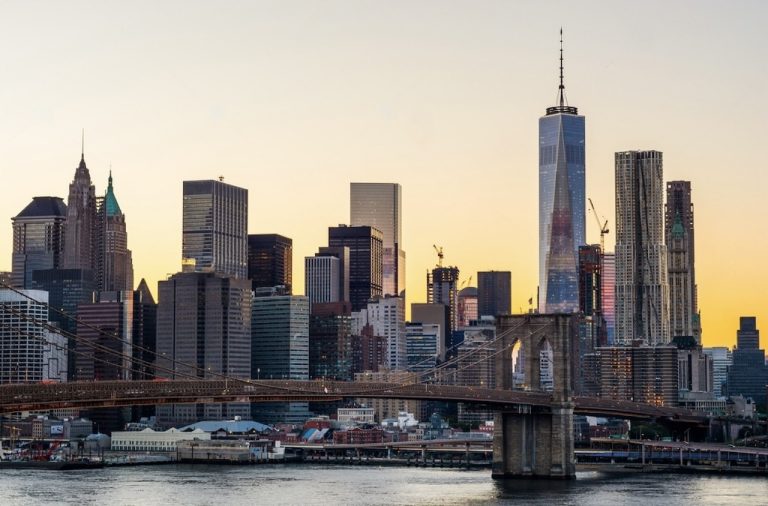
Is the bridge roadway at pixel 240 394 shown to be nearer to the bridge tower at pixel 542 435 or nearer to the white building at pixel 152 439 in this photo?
the bridge tower at pixel 542 435

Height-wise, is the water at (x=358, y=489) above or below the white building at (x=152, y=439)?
below

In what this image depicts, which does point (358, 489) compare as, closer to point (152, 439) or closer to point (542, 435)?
point (542, 435)

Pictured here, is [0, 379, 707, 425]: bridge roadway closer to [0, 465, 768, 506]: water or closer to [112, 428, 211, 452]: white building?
[0, 465, 768, 506]: water

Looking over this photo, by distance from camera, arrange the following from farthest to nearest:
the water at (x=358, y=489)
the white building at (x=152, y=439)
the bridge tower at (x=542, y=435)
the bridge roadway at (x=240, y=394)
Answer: the white building at (x=152, y=439) < the bridge tower at (x=542, y=435) < the water at (x=358, y=489) < the bridge roadway at (x=240, y=394)

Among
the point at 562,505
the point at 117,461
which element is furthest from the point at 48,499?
the point at 117,461

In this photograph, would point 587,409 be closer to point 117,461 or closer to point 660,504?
point 660,504

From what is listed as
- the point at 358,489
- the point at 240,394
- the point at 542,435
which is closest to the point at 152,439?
the point at 358,489

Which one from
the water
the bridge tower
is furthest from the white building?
the bridge tower

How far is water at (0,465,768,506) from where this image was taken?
250ft

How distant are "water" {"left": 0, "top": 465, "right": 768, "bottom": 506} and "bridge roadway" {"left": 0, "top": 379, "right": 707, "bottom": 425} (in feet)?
14.7

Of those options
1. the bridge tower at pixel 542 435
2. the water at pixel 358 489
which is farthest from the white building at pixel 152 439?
the bridge tower at pixel 542 435

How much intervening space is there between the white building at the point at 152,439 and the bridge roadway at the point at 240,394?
53312 millimetres

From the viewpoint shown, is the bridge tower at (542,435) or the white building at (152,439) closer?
the bridge tower at (542,435)

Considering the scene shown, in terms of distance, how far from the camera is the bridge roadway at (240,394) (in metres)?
60.0
